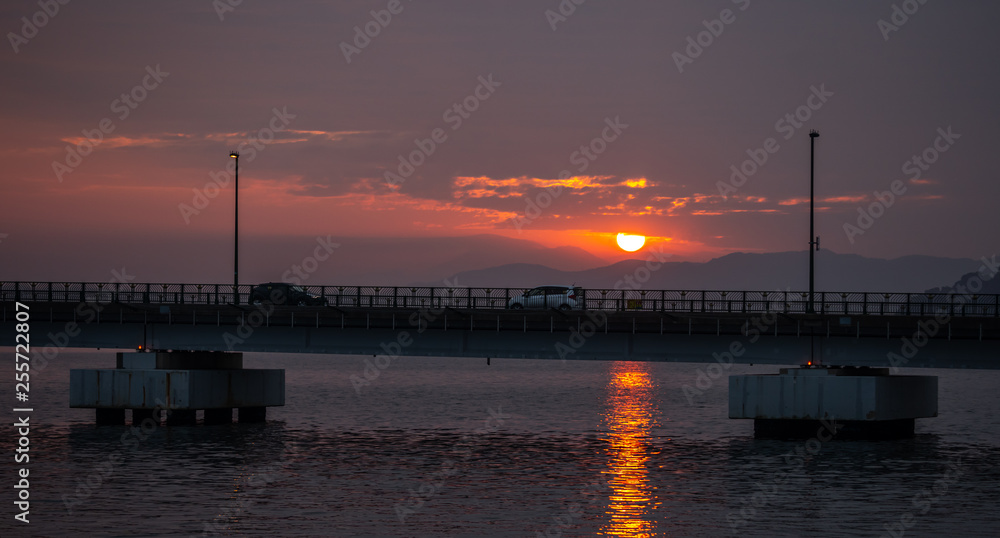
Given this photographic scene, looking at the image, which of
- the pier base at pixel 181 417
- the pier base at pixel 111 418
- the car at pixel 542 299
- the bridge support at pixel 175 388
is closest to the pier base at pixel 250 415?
the bridge support at pixel 175 388

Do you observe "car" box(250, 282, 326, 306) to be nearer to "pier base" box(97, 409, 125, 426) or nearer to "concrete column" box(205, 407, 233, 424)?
"concrete column" box(205, 407, 233, 424)

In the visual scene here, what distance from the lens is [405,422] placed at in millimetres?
71562

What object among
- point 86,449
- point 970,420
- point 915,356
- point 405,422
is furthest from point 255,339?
point 970,420

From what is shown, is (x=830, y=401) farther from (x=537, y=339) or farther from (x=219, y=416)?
(x=219, y=416)

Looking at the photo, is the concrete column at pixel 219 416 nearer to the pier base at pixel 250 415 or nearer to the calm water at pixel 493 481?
the pier base at pixel 250 415

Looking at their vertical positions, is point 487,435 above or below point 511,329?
below

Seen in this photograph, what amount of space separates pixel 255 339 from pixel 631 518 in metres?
30.7

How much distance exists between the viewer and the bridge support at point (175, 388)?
185 feet

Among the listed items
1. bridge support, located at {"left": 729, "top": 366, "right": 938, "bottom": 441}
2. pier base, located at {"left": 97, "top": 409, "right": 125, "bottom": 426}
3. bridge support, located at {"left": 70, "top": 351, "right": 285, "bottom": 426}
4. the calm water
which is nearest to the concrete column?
bridge support, located at {"left": 70, "top": 351, "right": 285, "bottom": 426}

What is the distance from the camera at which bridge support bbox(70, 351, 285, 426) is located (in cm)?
5653

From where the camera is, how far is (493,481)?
3894 centimetres

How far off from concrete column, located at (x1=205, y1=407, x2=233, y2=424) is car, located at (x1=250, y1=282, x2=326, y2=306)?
33.0 ft

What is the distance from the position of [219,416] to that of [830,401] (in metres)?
28.4

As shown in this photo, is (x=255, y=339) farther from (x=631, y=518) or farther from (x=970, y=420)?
(x=970, y=420)
